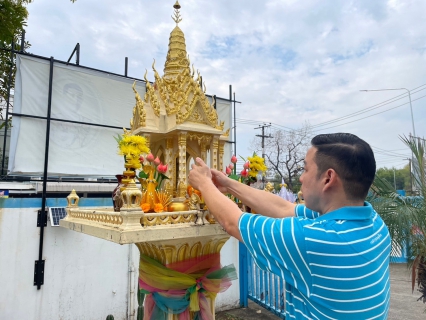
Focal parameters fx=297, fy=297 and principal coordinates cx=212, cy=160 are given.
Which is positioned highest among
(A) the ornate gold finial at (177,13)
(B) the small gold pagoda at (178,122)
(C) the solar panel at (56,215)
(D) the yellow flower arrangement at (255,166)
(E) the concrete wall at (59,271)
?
(A) the ornate gold finial at (177,13)

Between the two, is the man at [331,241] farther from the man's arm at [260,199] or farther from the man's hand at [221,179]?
the man's hand at [221,179]

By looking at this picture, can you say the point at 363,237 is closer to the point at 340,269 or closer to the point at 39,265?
the point at 340,269

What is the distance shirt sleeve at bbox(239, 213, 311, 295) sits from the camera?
118cm

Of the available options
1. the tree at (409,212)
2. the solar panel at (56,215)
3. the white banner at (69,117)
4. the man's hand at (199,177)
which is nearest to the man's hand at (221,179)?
the man's hand at (199,177)

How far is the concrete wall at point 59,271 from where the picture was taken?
502cm

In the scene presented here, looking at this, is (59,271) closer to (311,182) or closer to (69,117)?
(69,117)

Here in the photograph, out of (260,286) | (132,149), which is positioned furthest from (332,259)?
(260,286)

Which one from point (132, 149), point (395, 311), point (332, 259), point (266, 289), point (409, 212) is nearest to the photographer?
point (332, 259)

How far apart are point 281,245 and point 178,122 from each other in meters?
1.94

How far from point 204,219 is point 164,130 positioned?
44.7 inches

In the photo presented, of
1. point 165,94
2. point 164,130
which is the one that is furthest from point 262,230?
point 165,94

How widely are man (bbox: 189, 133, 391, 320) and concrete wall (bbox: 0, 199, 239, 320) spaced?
5.05m

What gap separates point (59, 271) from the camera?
5395 millimetres

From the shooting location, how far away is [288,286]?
1366 millimetres
